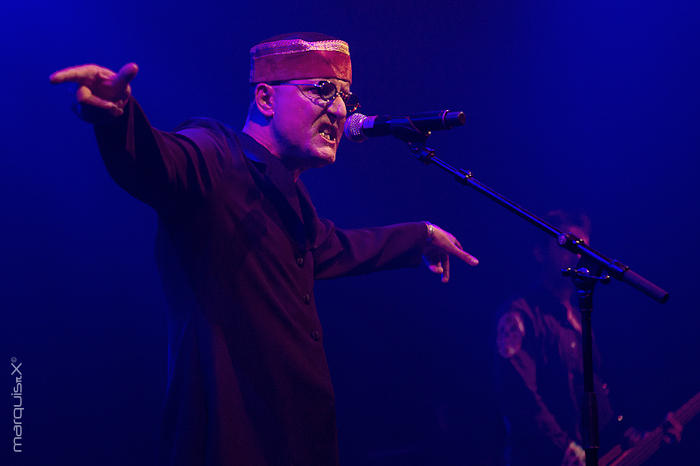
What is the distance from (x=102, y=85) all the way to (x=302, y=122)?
40.5 inches

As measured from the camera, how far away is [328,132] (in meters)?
2.33

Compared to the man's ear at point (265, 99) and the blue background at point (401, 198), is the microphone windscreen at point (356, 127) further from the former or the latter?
the blue background at point (401, 198)

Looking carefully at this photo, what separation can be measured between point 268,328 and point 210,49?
1.70 m

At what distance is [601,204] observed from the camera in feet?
13.8

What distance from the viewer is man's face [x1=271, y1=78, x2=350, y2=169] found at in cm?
226

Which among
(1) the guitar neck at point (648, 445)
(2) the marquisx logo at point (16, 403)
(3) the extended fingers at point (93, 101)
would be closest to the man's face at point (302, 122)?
(3) the extended fingers at point (93, 101)

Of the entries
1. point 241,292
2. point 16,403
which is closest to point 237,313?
point 241,292

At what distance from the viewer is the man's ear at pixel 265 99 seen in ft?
7.55

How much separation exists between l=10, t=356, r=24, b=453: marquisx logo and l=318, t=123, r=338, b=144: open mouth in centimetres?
153

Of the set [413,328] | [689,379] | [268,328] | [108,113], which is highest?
[108,113]

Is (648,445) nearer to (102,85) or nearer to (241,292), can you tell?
(241,292)

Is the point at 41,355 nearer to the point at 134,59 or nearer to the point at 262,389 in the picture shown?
the point at 262,389

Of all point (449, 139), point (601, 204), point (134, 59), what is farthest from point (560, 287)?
point (134, 59)

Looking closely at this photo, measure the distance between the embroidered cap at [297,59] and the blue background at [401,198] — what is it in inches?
31.6
